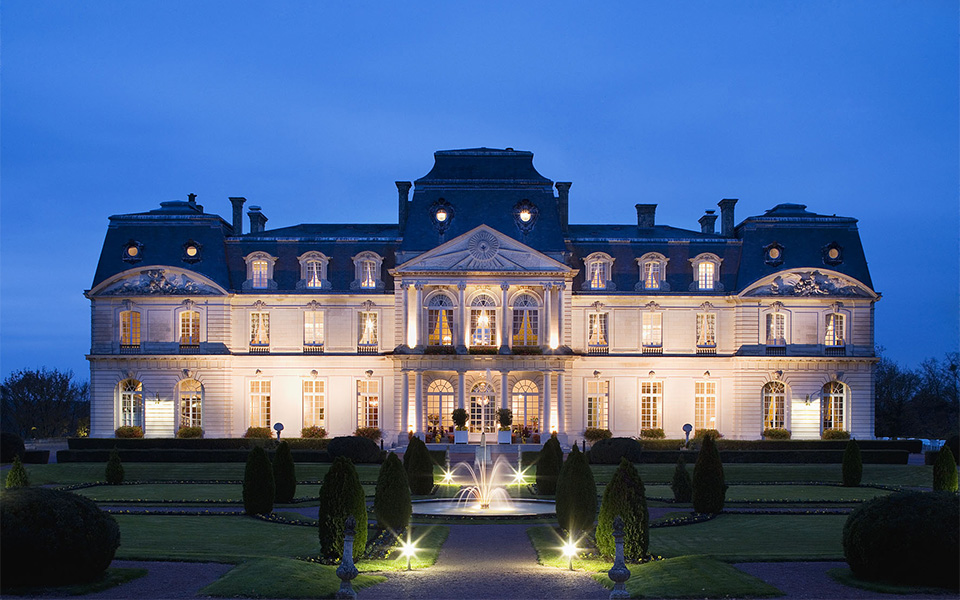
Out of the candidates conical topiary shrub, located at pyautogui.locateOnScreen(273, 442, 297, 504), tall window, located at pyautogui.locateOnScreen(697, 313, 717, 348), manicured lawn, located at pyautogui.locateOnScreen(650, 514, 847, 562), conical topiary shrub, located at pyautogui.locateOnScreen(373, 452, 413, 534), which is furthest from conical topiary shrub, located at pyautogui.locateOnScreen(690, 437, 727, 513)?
tall window, located at pyautogui.locateOnScreen(697, 313, 717, 348)

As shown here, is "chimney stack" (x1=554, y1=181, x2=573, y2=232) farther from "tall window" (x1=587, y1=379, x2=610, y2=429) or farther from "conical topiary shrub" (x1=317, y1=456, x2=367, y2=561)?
"conical topiary shrub" (x1=317, y1=456, x2=367, y2=561)

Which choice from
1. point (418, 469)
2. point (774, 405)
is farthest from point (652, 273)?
point (418, 469)

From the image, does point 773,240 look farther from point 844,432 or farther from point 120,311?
point 120,311

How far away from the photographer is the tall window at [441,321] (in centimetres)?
5225

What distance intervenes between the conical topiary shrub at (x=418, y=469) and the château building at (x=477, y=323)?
20.0 meters

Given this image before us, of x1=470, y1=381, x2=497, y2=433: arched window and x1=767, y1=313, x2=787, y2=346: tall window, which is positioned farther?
x1=767, y1=313, x2=787, y2=346: tall window

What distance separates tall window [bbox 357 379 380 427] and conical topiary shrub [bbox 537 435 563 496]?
22549 millimetres

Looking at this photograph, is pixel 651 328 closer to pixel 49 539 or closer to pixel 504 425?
pixel 504 425

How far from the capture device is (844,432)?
51.1 m

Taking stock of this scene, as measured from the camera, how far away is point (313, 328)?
53594 millimetres

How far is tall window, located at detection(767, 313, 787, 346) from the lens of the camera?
174 feet

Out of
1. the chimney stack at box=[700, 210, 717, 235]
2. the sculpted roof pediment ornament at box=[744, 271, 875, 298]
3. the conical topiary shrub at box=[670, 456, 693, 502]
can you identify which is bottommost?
the conical topiary shrub at box=[670, 456, 693, 502]

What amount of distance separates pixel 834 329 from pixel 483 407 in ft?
63.8

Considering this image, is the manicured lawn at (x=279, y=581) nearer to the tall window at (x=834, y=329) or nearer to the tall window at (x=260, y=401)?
the tall window at (x=260, y=401)
